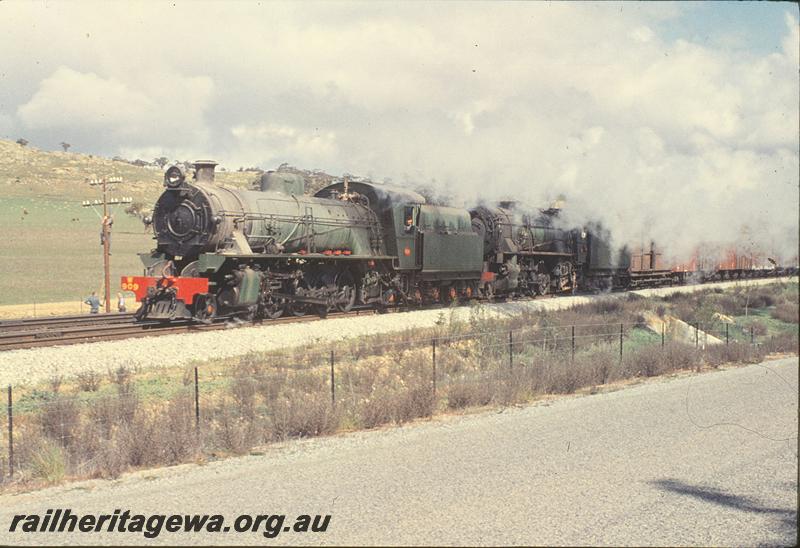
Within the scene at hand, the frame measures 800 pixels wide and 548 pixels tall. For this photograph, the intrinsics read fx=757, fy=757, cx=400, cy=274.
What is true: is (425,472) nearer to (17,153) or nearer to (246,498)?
(246,498)

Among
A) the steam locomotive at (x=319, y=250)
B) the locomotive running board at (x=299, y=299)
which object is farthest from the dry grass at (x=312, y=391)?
the steam locomotive at (x=319, y=250)

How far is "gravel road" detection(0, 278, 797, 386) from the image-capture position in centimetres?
1524

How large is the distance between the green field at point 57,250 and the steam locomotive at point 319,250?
26.6m

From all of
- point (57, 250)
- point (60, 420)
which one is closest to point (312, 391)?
point (60, 420)

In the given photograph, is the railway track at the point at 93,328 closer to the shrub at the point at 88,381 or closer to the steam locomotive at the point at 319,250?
the steam locomotive at the point at 319,250

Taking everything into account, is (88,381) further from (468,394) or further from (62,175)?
(62,175)

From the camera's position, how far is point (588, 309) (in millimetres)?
26406

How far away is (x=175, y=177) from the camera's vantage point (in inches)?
813

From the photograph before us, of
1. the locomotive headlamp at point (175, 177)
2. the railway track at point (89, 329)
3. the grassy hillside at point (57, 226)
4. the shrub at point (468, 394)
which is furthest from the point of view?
the grassy hillside at point (57, 226)

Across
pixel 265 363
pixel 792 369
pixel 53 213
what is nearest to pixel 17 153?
pixel 53 213

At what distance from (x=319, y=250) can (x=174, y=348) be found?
258 inches

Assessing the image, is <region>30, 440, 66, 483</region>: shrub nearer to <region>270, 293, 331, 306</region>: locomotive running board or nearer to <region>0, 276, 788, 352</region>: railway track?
<region>0, 276, 788, 352</region>: railway track

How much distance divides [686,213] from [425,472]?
13.6 meters

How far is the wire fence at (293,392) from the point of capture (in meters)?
9.66
